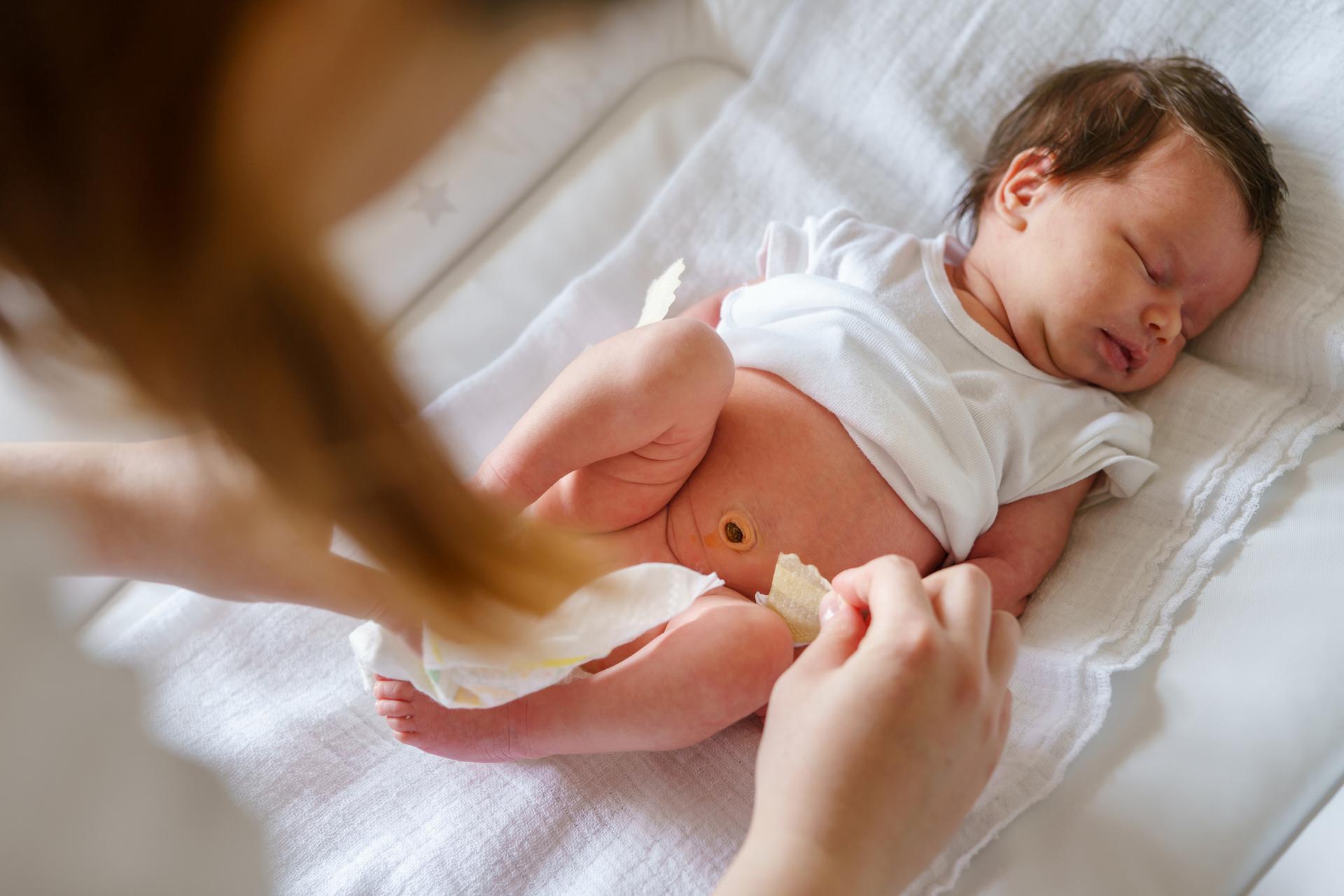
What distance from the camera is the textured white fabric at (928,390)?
102cm

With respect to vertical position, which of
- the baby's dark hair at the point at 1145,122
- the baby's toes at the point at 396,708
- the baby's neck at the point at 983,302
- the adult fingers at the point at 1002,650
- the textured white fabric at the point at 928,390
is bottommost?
the baby's toes at the point at 396,708

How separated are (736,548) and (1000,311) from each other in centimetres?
49

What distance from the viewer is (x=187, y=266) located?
0.41 m

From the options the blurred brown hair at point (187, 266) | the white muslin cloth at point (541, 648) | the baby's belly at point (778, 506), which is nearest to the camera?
the blurred brown hair at point (187, 266)

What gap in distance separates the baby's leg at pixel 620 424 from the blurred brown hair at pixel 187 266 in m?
0.41

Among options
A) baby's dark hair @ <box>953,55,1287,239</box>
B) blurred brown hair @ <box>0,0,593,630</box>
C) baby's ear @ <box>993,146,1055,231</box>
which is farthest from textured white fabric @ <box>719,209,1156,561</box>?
blurred brown hair @ <box>0,0,593,630</box>

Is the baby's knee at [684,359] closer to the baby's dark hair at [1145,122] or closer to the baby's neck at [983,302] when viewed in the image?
the baby's neck at [983,302]

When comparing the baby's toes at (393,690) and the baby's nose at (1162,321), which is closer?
the baby's toes at (393,690)

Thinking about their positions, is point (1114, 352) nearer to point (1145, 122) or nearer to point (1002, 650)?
point (1145, 122)

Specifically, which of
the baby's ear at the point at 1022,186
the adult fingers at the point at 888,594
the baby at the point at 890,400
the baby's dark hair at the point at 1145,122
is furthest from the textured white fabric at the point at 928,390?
the adult fingers at the point at 888,594

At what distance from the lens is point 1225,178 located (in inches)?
42.6

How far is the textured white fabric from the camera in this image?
3.34 feet

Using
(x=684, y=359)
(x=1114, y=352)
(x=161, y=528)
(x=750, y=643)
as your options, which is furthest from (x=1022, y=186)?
(x=161, y=528)

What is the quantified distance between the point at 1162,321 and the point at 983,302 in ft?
0.70
